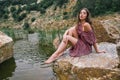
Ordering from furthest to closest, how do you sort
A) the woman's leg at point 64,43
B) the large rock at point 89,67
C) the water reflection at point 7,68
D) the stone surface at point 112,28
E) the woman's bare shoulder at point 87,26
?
the water reflection at point 7,68 → the stone surface at point 112,28 → the woman's bare shoulder at point 87,26 → the woman's leg at point 64,43 → the large rock at point 89,67

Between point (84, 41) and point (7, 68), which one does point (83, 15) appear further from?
point (7, 68)

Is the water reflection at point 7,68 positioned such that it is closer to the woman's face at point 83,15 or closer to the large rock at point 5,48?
the large rock at point 5,48

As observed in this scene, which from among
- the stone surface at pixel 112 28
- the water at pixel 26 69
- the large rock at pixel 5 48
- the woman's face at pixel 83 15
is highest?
the woman's face at pixel 83 15

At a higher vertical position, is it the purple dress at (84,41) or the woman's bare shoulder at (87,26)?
the woman's bare shoulder at (87,26)

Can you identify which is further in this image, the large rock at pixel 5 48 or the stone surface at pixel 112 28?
the large rock at pixel 5 48

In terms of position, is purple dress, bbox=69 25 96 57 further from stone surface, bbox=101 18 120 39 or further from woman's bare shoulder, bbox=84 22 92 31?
stone surface, bbox=101 18 120 39

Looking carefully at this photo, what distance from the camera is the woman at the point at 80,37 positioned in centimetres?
1566

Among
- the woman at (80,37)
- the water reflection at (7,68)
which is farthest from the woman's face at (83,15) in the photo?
the water reflection at (7,68)

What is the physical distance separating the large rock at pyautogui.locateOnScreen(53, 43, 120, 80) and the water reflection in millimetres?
7397

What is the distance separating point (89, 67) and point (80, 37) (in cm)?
268

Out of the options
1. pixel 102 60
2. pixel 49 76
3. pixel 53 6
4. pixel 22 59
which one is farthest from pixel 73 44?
pixel 53 6

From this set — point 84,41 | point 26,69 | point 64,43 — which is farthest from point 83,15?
point 26,69

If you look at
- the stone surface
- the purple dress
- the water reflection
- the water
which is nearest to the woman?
the purple dress

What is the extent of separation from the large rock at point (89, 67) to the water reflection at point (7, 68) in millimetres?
7397
